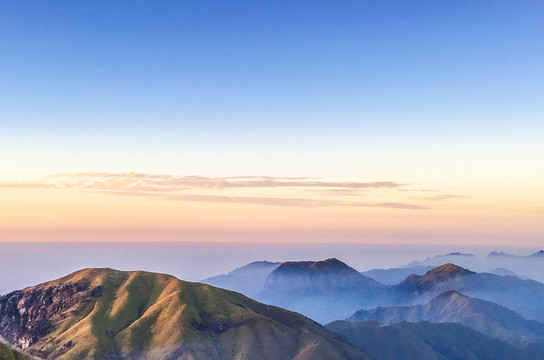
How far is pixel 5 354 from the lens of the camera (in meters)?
79.5
